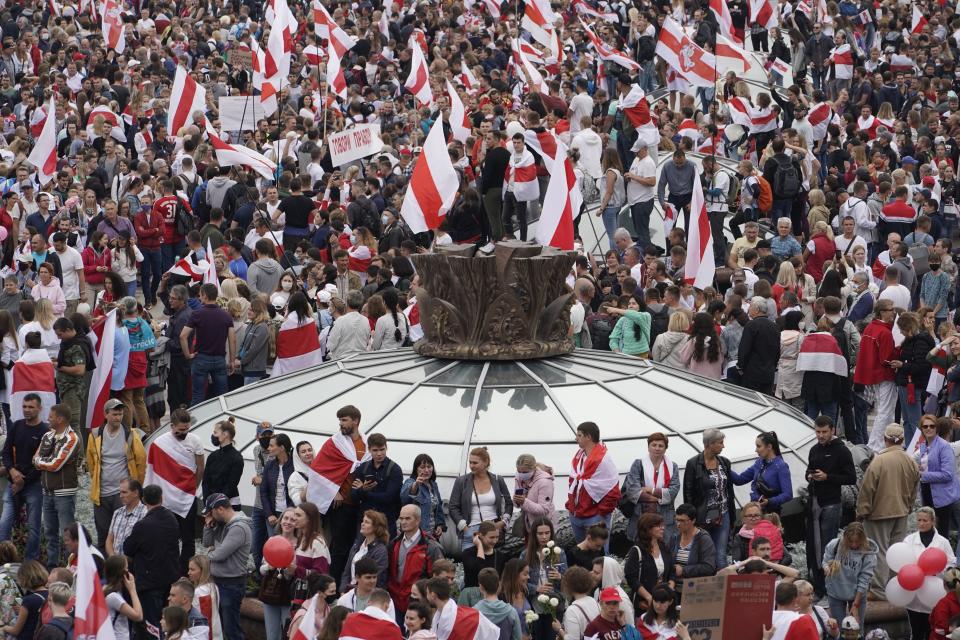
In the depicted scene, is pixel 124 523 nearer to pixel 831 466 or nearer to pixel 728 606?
pixel 728 606

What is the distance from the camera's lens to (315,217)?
2661cm

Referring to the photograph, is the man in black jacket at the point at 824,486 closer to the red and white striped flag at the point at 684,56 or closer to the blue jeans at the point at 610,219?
the blue jeans at the point at 610,219

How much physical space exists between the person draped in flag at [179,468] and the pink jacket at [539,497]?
10.1ft

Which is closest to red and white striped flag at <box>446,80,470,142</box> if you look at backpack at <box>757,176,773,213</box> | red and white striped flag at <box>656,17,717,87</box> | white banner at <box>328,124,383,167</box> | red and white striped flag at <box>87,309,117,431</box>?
white banner at <box>328,124,383,167</box>

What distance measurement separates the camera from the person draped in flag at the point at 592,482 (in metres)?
16.6

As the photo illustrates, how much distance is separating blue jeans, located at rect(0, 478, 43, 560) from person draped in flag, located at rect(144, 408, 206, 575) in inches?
45.3

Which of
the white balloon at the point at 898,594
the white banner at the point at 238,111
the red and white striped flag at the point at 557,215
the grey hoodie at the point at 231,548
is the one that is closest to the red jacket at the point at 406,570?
the grey hoodie at the point at 231,548

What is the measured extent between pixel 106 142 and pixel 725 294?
11.2m

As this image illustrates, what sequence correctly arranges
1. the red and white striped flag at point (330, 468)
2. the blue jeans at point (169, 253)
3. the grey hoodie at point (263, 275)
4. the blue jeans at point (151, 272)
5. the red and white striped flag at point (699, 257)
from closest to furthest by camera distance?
the red and white striped flag at point (330, 468) < the red and white striped flag at point (699, 257) < the grey hoodie at point (263, 275) < the blue jeans at point (151, 272) < the blue jeans at point (169, 253)

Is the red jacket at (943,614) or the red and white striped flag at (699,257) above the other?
the red and white striped flag at (699,257)

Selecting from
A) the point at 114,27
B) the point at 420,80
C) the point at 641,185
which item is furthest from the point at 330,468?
the point at 114,27

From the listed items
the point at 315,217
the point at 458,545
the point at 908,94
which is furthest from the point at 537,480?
the point at 908,94

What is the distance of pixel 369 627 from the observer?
13.7 m

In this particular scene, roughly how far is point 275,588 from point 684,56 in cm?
1876
